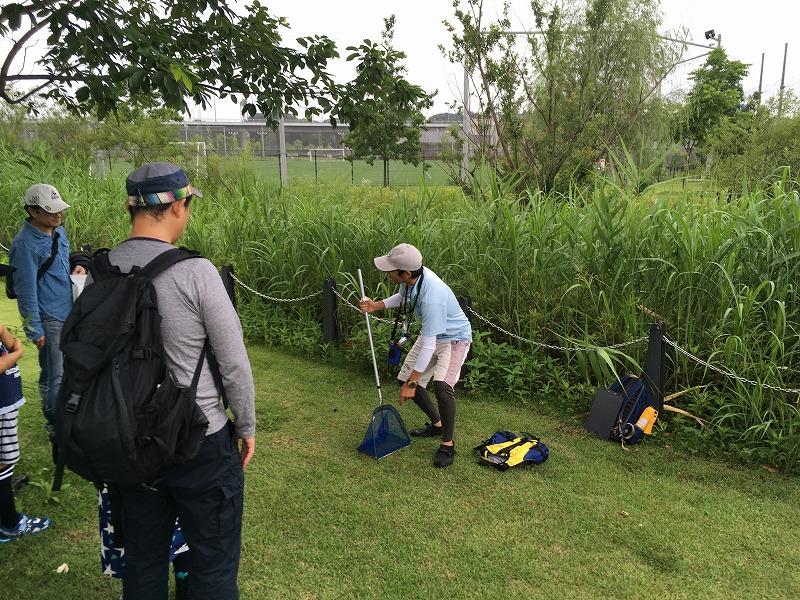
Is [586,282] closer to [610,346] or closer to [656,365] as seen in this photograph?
[610,346]

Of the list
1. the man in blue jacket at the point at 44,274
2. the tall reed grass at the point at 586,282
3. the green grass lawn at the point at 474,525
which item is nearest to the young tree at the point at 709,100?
the tall reed grass at the point at 586,282

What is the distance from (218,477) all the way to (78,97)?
8.64ft

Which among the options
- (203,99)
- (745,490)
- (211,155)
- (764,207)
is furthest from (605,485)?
(211,155)

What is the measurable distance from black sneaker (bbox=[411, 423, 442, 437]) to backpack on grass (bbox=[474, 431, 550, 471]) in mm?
386

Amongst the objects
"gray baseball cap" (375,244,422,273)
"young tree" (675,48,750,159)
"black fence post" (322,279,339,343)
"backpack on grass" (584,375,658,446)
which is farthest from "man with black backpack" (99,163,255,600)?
"young tree" (675,48,750,159)

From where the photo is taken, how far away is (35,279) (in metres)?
4.04

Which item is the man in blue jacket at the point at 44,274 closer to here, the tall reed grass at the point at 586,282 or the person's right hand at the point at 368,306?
the person's right hand at the point at 368,306

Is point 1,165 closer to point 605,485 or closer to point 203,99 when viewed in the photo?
point 203,99

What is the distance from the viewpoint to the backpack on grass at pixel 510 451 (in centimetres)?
418

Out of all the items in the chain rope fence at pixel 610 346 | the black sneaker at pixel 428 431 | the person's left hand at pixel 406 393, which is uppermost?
the chain rope fence at pixel 610 346

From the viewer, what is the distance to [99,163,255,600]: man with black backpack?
187cm

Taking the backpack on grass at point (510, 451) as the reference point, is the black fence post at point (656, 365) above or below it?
above

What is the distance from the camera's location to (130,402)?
176cm

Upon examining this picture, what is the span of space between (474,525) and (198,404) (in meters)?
2.14
